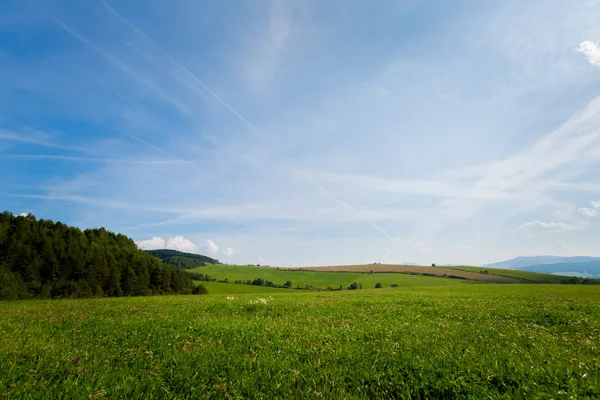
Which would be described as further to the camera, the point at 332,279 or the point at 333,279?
the point at 332,279

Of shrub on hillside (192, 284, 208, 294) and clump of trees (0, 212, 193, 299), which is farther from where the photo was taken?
shrub on hillside (192, 284, 208, 294)

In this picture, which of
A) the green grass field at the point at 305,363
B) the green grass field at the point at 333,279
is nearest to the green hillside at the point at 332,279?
the green grass field at the point at 333,279

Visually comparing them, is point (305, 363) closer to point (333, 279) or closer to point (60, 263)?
point (60, 263)

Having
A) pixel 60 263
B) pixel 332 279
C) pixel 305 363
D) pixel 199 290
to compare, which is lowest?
pixel 332 279

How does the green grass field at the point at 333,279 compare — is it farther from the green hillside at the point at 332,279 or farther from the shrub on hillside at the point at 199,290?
the shrub on hillside at the point at 199,290

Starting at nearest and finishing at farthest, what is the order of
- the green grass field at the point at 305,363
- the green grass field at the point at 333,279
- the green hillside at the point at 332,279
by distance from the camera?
the green grass field at the point at 305,363 < the green grass field at the point at 333,279 < the green hillside at the point at 332,279

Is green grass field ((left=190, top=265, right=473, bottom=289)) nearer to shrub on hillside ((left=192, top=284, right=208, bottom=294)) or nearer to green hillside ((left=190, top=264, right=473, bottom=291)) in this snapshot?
green hillside ((left=190, top=264, right=473, bottom=291))

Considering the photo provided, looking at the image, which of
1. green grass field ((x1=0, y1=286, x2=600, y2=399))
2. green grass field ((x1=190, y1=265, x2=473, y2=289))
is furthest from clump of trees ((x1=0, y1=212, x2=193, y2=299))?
green grass field ((x1=190, y1=265, x2=473, y2=289))

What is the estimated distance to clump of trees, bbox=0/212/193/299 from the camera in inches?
1795

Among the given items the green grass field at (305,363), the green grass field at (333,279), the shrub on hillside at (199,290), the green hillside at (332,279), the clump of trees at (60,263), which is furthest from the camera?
the green hillside at (332,279)

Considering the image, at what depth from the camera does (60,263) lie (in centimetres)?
5141

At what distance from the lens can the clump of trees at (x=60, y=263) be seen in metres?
45.6

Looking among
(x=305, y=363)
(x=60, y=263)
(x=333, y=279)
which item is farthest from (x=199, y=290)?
(x=305, y=363)

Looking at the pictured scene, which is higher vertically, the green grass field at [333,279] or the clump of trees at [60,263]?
the clump of trees at [60,263]
